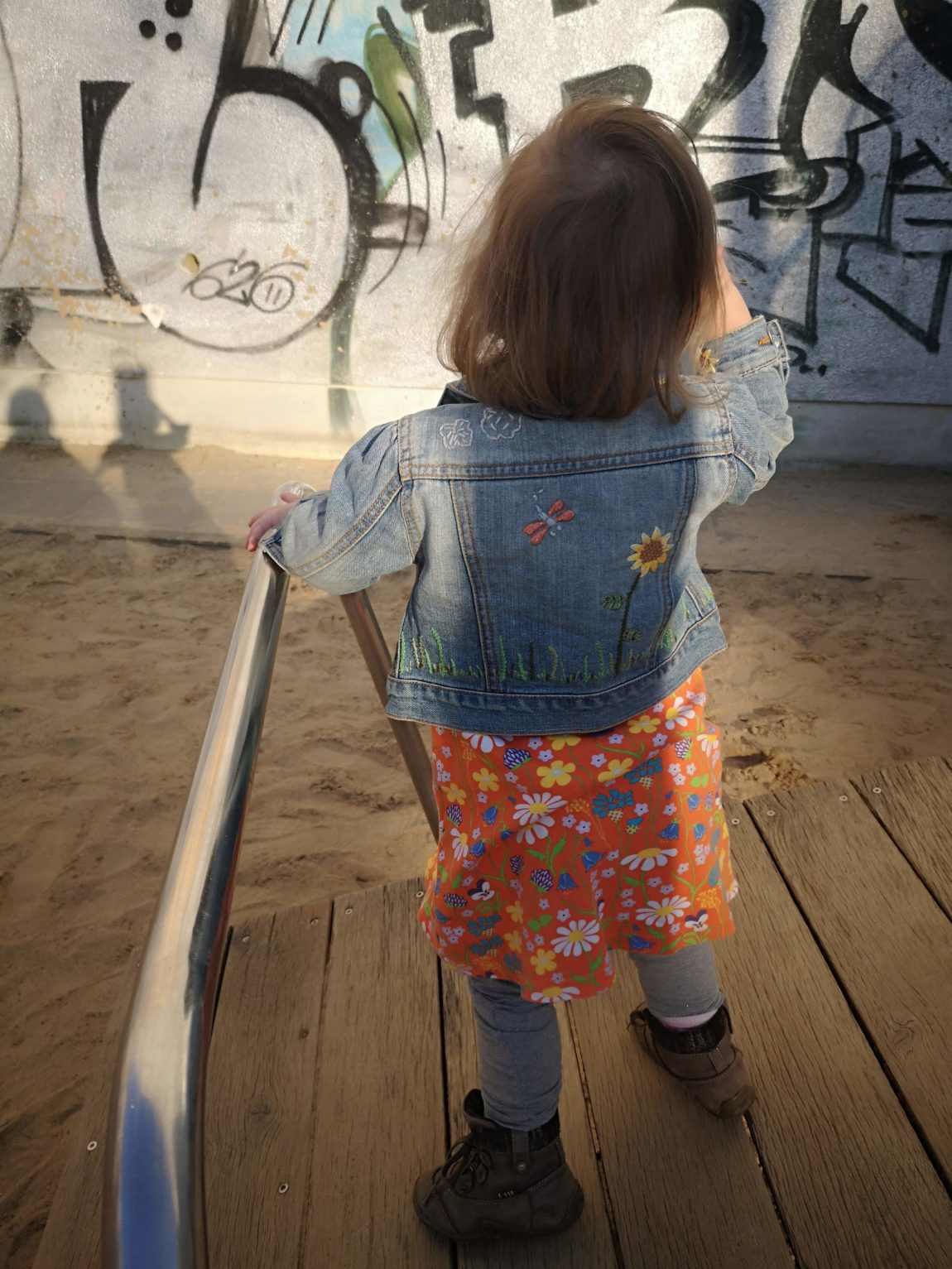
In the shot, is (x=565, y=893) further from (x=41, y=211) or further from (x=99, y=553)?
(x=41, y=211)

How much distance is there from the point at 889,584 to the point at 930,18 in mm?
2533

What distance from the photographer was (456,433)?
3.28 ft

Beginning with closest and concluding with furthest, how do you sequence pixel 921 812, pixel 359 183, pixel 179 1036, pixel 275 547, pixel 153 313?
pixel 179 1036 < pixel 275 547 < pixel 921 812 < pixel 359 183 < pixel 153 313

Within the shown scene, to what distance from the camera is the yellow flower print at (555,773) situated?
1.08 m

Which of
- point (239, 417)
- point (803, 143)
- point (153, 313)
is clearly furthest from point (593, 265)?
point (153, 313)

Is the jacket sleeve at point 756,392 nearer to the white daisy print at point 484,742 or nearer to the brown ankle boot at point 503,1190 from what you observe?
the white daisy print at point 484,742

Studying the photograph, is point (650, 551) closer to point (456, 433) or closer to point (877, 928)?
point (456, 433)

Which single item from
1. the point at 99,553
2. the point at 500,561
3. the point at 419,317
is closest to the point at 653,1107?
the point at 500,561

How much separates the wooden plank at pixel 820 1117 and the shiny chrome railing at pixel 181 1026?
2.89ft

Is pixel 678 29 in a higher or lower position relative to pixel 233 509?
higher

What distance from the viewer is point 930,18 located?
417cm

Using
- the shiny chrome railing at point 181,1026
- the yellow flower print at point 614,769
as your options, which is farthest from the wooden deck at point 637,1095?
the shiny chrome railing at point 181,1026

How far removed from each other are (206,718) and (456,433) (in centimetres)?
254

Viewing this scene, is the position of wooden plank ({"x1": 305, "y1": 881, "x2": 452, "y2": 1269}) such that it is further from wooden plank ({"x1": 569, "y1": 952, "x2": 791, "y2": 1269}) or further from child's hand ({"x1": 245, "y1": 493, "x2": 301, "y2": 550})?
child's hand ({"x1": 245, "y1": 493, "x2": 301, "y2": 550})
